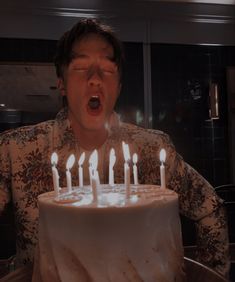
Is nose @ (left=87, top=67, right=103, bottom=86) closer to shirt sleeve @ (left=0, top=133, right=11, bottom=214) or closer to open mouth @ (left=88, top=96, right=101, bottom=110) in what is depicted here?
open mouth @ (left=88, top=96, right=101, bottom=110)

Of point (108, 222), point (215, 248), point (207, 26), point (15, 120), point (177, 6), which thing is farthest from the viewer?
point (207, 26)

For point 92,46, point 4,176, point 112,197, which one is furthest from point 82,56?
point 112,197

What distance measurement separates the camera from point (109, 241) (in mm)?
413

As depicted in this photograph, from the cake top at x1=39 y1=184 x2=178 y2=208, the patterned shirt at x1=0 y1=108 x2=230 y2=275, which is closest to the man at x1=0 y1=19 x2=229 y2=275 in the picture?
the patterned shirt at x1=0 y1=108 x2=230 y2=275

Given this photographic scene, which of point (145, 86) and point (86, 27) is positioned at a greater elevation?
point (145, 86)

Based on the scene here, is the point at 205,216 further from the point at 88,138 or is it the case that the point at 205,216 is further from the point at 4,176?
the point at 4,176

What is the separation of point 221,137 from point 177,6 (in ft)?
3.45

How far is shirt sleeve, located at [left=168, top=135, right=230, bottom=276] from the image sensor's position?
0.76 metres

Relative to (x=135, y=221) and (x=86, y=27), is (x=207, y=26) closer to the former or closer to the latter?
(x=86, y=27)

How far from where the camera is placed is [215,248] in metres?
0.76

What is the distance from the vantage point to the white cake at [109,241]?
411 millimetres

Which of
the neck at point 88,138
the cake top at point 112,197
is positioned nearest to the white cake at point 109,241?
the cake top at point 112,197

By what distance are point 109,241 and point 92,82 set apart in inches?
18.6

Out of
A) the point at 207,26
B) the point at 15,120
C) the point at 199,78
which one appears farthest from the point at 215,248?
the point at 207,26
